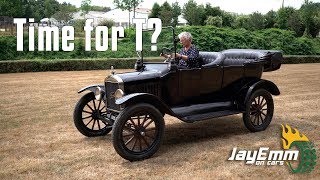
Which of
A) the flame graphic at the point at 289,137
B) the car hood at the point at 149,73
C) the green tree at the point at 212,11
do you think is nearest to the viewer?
the car hood at the point at 149,73

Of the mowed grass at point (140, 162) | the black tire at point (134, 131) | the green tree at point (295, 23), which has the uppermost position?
the green tree at point (295, 23)

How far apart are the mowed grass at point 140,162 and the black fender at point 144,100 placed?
0.74 m

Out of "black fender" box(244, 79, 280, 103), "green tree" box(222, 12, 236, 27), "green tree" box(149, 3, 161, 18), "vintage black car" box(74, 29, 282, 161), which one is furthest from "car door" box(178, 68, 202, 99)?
"green tree" box(149, 3, 161, 18)

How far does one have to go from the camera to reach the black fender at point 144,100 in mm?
5500

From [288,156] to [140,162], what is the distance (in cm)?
236

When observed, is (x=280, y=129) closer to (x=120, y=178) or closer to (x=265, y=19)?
(x=120, y=178)

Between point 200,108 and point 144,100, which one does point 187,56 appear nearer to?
point 200,108

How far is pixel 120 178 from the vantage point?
491 cm

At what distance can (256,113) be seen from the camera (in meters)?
7.35

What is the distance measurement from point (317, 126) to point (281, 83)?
26.2 feet

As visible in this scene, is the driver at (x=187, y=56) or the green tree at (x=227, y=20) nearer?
the driver at (x=187, y=56)

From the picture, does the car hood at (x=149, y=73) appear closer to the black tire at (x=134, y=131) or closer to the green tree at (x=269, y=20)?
Result: the black tire at (x=134, y=131)

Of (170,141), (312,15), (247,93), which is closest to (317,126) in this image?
(247,93)

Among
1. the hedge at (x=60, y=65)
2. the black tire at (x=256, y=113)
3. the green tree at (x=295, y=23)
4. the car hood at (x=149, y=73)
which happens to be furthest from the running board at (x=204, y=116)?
the green tree at (x=295, y=23)
